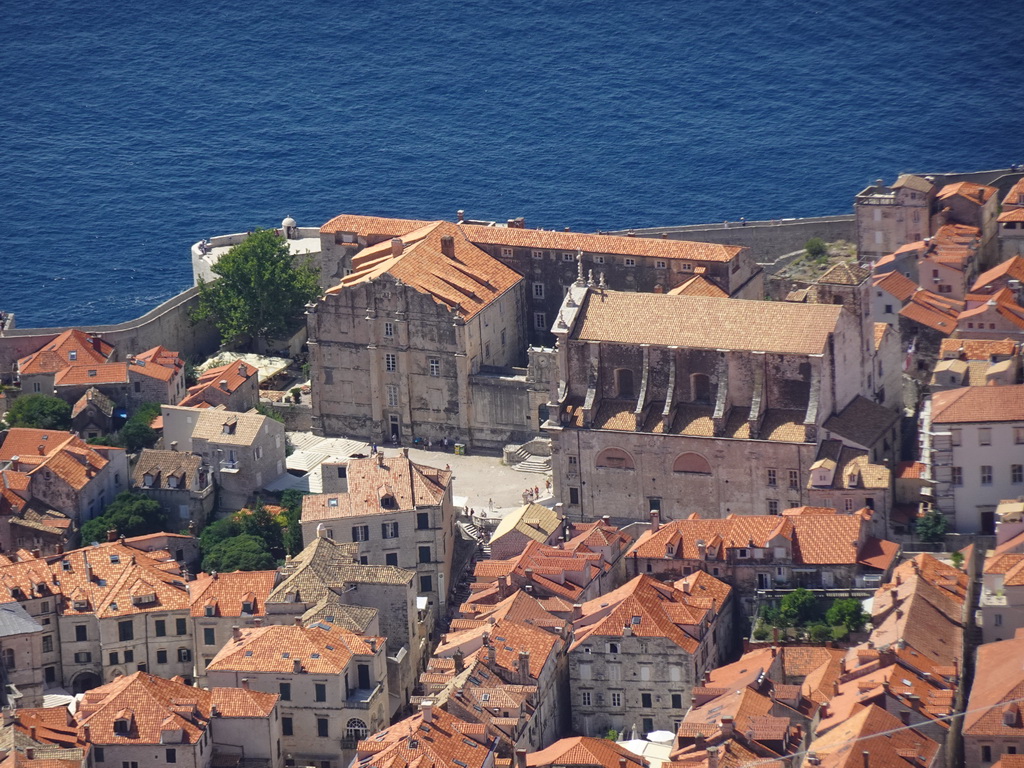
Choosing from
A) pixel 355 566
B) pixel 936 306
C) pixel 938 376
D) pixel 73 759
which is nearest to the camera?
pixel 73 759

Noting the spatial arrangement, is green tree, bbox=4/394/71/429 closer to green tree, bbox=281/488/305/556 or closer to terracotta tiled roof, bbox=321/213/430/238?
green tree, bbox=281/488/305/556

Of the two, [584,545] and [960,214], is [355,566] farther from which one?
[960,214]

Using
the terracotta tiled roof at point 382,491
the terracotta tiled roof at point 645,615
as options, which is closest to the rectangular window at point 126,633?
the terracotta tiled roof at point 382,491

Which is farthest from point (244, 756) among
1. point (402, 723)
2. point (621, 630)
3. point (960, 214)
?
point (960, 214)

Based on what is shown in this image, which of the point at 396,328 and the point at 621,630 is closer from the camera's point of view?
the point at 621,630

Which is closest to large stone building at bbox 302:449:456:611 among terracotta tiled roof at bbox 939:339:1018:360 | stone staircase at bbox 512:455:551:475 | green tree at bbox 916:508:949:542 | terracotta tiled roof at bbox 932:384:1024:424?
stone staircase at bbox 512:455:551:475

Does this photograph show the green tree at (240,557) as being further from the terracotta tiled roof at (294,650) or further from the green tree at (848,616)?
the green tree at (848,616)

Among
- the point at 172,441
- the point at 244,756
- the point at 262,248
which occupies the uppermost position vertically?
the point at 262,248
